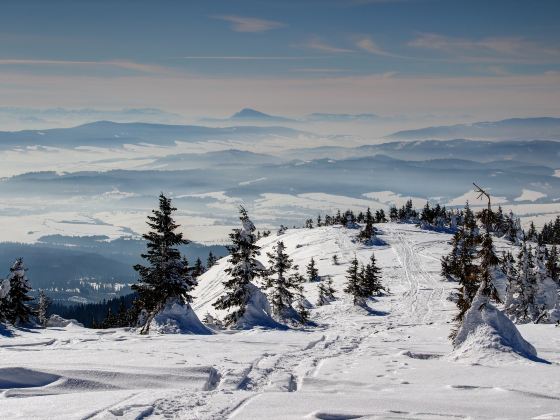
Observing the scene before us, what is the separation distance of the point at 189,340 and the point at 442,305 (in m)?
46.5

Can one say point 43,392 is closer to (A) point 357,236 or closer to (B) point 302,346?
(B) point 302,346

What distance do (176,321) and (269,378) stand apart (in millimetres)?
16050

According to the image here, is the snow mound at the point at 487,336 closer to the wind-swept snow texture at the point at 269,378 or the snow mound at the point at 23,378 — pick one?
the wind-swept snow texture at the point at 269,378

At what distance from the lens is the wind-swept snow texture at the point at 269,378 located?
37.8 ft

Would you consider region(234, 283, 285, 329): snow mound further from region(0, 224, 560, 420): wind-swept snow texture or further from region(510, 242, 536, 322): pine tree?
region(510, 242, 536, 322): pine tree

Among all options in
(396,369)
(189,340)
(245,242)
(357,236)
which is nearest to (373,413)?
(396,369)

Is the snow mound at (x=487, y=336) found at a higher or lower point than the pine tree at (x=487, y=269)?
lower

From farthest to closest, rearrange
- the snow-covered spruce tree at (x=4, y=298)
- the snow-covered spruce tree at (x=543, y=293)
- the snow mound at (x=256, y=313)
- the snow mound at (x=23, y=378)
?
the snow-covered spruce tree at (x=543, y=293)
the snow-covered spruce tree at (x=4, y=298)
the snow mound at (x=256, y=313)
the snow mound at (x=23, y=378)

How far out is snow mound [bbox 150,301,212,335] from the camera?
30469 mm

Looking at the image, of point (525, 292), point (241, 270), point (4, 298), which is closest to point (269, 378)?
point (241, 270)

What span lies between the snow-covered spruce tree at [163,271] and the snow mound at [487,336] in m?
17.1

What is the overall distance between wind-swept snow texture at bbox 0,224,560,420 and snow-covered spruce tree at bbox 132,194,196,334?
415 cm

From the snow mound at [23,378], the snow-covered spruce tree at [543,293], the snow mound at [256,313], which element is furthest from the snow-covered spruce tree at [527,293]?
the snow mound at [23,378]

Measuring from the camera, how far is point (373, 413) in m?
11.4
